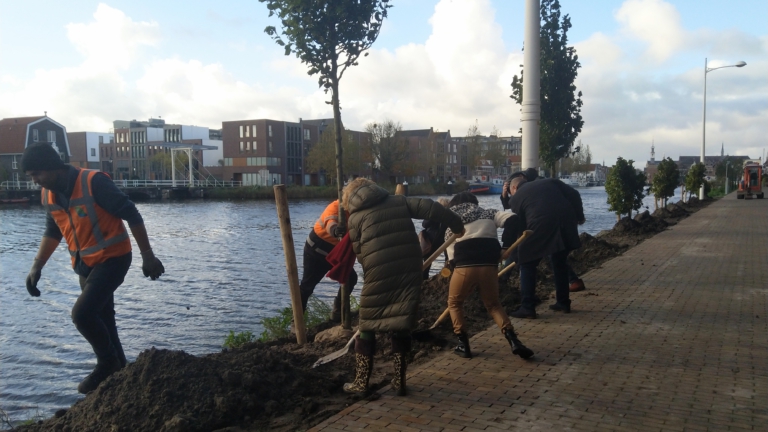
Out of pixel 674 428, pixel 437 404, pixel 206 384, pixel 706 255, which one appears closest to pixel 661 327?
pixel 674 428

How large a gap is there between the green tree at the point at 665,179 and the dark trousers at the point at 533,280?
21.9m

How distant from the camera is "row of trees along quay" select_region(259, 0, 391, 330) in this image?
663 centimetres

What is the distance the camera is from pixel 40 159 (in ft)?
16.1

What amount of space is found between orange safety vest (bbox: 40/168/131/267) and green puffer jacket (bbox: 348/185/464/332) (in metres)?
1.93

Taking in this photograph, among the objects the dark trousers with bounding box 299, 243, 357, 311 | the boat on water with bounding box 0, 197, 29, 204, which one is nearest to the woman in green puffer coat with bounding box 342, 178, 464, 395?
the dark trousers with bounding box 299, 243, 357, 311

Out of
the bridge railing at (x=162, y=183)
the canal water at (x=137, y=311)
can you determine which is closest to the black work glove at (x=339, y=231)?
the canal water at (x=137, y=311)

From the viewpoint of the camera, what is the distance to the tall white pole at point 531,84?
31.1ft

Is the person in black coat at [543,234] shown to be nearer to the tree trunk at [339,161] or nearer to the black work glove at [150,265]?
the tree trunk at [339,161]

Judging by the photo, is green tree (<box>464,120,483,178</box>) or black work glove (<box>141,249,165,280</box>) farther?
green tree (<box>464,120,483,178</box>)

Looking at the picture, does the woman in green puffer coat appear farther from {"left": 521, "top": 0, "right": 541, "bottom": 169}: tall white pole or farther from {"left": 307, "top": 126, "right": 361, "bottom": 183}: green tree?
{"left": 307, "top": 126, "right": 361, "bottom": 183}: green tree

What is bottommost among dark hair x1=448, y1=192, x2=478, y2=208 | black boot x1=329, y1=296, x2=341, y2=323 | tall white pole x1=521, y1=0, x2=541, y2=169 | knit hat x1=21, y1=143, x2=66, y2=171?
black boot x1=329, y1=296, x2=341, y2=323

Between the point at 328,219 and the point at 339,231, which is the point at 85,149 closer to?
the point at 328,219

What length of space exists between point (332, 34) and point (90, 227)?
3.15 m

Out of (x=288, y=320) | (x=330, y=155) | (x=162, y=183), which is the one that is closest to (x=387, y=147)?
(x=330, y=155)
